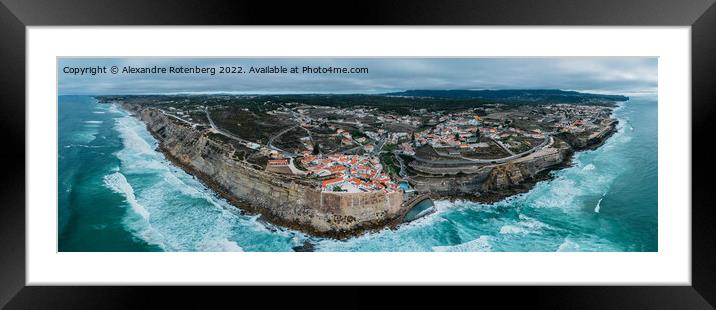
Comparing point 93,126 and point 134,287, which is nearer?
point 134,287

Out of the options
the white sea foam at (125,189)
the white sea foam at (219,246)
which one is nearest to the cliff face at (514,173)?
the white sea foam at (219,246)

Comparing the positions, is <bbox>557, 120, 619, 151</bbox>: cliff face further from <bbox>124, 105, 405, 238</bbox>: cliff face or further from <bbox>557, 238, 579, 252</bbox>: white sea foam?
<bbox>124, 105, 405, 238</bbox>: cliff face

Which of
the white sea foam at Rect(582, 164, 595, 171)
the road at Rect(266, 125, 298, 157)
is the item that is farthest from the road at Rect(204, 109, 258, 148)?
the white sea foam at Rect(582, 164, 595, 171)
